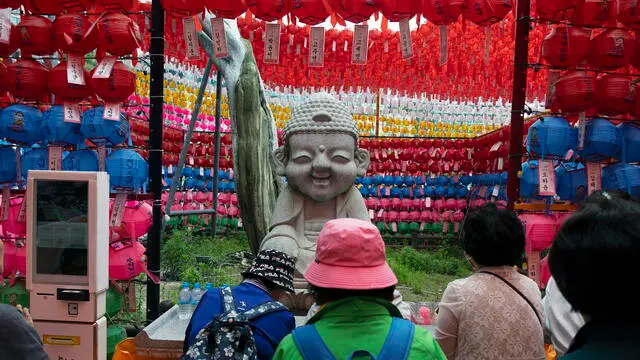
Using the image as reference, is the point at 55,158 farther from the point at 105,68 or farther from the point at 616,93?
the point at 616,93

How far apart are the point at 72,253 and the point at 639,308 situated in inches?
123

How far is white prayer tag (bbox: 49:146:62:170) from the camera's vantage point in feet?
15.6

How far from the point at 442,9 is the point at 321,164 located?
7.17ft

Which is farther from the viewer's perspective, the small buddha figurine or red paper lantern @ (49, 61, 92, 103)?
red paper lantern @ (49, 61, 92, 103)

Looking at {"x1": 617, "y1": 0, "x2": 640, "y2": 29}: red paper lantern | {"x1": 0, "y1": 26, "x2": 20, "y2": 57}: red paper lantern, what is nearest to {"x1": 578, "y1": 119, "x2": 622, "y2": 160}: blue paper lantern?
{"x1": 617, "y1": 0, "x2": 640, "y2": 29}: red paper lantern

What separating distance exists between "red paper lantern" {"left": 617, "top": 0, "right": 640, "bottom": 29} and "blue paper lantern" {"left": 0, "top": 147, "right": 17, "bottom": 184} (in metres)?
5.38

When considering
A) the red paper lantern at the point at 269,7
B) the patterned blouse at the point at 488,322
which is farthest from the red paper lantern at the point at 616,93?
the red paper lantern at the point at 269,7

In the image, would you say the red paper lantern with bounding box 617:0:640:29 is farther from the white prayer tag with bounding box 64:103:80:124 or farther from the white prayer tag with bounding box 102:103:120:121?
the white prayer tag with bounding box 64:103:80:124

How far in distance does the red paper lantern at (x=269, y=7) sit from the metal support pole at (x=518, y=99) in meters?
2.14

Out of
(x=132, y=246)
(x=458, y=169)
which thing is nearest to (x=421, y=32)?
(x=458, y=169)

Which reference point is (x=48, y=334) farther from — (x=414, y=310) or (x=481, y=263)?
(x=414, y=310)

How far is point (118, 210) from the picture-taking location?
4.64 metres

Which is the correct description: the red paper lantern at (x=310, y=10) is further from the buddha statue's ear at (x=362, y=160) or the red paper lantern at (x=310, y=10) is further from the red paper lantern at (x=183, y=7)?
the buddha statue's ear at (x=362, y=160)

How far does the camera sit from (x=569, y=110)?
4516 millimetres
